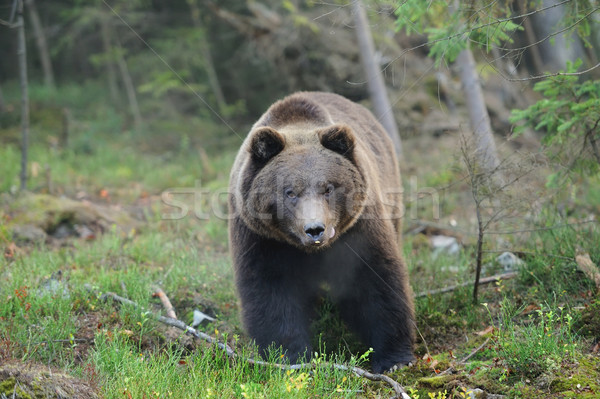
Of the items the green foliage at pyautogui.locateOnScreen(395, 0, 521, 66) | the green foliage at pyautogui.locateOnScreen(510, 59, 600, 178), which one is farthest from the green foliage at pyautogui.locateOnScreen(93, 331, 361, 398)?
the green foliage at pyautogui.locateOnScreen(510, 59, 600, 178)

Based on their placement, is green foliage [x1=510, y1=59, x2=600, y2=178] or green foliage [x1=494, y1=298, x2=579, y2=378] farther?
green foliage [x1=510, y1=59, x2=600, y2=178]

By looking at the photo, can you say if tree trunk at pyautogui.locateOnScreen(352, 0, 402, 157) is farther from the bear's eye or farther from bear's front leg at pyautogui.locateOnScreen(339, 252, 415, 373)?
the bear's eye

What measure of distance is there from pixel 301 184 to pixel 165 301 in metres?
2.18

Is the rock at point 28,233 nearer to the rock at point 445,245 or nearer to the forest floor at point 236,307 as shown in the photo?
the forest floor at point 236,307

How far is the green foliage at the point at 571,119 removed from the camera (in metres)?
5.70

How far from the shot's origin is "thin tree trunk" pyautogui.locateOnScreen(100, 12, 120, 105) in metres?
16.1

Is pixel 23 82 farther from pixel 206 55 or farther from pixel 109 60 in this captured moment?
pixel 206 55

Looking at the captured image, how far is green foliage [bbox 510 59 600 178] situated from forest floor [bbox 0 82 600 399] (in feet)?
1.37

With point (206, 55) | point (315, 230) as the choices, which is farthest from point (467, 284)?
point (206, 55)

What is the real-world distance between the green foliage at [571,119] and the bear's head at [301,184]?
8.02ft

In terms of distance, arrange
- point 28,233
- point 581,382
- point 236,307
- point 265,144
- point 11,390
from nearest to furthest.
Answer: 1. point 11,390
2. point 581,382
3. point 265,144
4. point 236,307
5. point 28,233

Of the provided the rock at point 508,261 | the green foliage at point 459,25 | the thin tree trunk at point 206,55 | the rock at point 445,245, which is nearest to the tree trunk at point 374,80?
the rock at point 445,245

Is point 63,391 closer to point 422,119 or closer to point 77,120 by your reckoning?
point 422,119

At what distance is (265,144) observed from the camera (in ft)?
15.7
